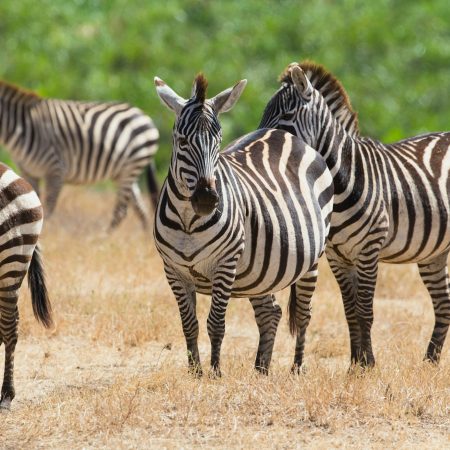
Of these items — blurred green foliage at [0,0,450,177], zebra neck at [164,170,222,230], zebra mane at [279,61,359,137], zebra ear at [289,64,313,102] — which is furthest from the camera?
blurred green foliage at [0,0,450,177]

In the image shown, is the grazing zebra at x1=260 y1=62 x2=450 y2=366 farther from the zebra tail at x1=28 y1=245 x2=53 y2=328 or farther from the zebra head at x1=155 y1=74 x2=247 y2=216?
the zebra tail at x1=28 y1=245 x2=53 y2=328

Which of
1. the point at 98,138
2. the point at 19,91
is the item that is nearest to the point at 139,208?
the point at 98,138

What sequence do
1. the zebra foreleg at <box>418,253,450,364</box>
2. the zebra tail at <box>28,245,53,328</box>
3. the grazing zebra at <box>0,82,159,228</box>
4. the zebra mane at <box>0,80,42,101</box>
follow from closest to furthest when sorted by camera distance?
the zebra tail at <box>28,245,53,328</box>, the zebra foreleg at <box>418,253,450,364</box>, the grazing zebra at <box>0,82,159,228</box>, the zebra mane at <box>0,80,42,101</box>

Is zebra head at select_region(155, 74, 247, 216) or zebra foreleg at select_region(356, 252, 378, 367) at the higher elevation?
zebra head at select_region(155, 74, 247, 216)

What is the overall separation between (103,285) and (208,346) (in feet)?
6.32

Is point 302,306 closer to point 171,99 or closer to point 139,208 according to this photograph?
point 171,99

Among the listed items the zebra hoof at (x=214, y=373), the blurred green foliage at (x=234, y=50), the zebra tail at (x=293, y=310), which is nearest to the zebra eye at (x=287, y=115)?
the zebra tail at (x=293, y=310)

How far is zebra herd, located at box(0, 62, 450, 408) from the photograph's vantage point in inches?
236

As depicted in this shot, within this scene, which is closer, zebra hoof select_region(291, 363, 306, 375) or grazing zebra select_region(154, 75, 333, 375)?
grazing zebra select_region(154, 75, 333, 375)

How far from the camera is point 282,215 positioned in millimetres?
6508

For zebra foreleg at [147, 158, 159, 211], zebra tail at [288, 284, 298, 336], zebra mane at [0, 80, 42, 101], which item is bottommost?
zebra tail at [288, 284, 298, 336]

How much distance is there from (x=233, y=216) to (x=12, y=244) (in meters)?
1.35

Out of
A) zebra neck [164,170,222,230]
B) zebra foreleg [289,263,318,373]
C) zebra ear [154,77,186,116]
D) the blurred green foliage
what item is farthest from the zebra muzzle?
the blurred green foliage

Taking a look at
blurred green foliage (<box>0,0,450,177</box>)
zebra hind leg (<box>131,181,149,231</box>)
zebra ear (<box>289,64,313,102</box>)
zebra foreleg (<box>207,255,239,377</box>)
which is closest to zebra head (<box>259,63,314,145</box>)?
zebra ear (<box>289,64,313,102</box>)
